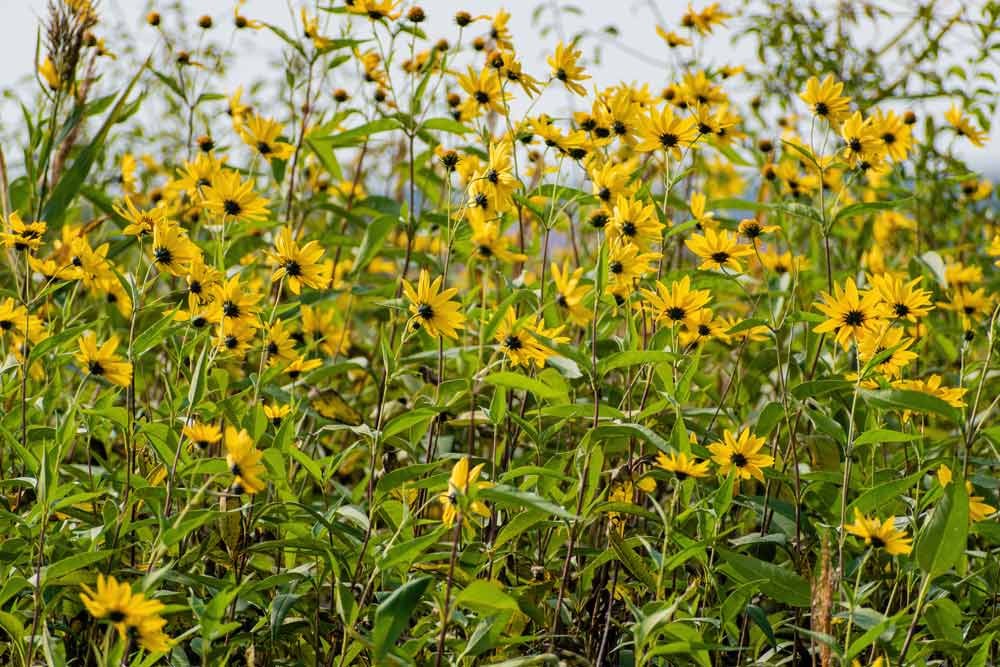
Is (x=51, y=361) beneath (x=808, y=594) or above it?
above

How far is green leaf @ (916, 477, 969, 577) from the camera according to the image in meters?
1.36

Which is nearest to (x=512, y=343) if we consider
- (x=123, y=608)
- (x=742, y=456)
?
(x=742, y=456)

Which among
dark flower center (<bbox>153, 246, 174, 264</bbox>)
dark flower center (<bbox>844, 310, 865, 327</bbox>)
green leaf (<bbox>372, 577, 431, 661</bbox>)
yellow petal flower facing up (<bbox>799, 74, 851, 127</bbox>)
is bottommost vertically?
green leaf (<bbox>372, 577, 431, 661</bbox>)

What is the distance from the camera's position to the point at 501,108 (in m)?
2.23

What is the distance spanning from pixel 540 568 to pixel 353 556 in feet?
1.02

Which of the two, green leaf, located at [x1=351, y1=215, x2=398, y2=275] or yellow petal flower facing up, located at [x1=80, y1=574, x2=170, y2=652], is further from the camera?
green leaf, located at [x1=351, y1=215, x2=398, y2=275]

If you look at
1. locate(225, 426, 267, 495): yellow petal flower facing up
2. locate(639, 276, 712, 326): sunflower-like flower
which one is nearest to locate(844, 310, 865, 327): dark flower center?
locate(639, 276, 712, 326): sunflower-like flower

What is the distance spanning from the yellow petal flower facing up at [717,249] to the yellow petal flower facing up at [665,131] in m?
0.25

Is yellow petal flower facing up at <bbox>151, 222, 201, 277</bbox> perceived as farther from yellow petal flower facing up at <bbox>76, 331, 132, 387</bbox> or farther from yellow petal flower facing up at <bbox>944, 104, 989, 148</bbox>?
yellow petal flower facing up at <bbox>944, 104, 989, 148</bbox>

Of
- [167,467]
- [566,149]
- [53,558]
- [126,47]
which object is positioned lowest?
[53,558]

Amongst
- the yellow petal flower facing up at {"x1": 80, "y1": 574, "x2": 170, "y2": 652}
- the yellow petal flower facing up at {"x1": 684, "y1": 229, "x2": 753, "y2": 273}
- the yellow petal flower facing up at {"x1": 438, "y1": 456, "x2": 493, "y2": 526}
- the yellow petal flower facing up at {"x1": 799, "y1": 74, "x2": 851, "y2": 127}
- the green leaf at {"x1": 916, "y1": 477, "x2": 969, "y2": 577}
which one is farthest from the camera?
the yellow petal flower facing up at {"x1": 799, "y1": 74, "x2": 851, "y2": 127}

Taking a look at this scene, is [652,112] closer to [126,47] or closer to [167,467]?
[167,467]

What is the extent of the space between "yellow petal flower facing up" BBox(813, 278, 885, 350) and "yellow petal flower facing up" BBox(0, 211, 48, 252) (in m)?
1.24

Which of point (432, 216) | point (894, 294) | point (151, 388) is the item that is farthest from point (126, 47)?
point (894, 294)
